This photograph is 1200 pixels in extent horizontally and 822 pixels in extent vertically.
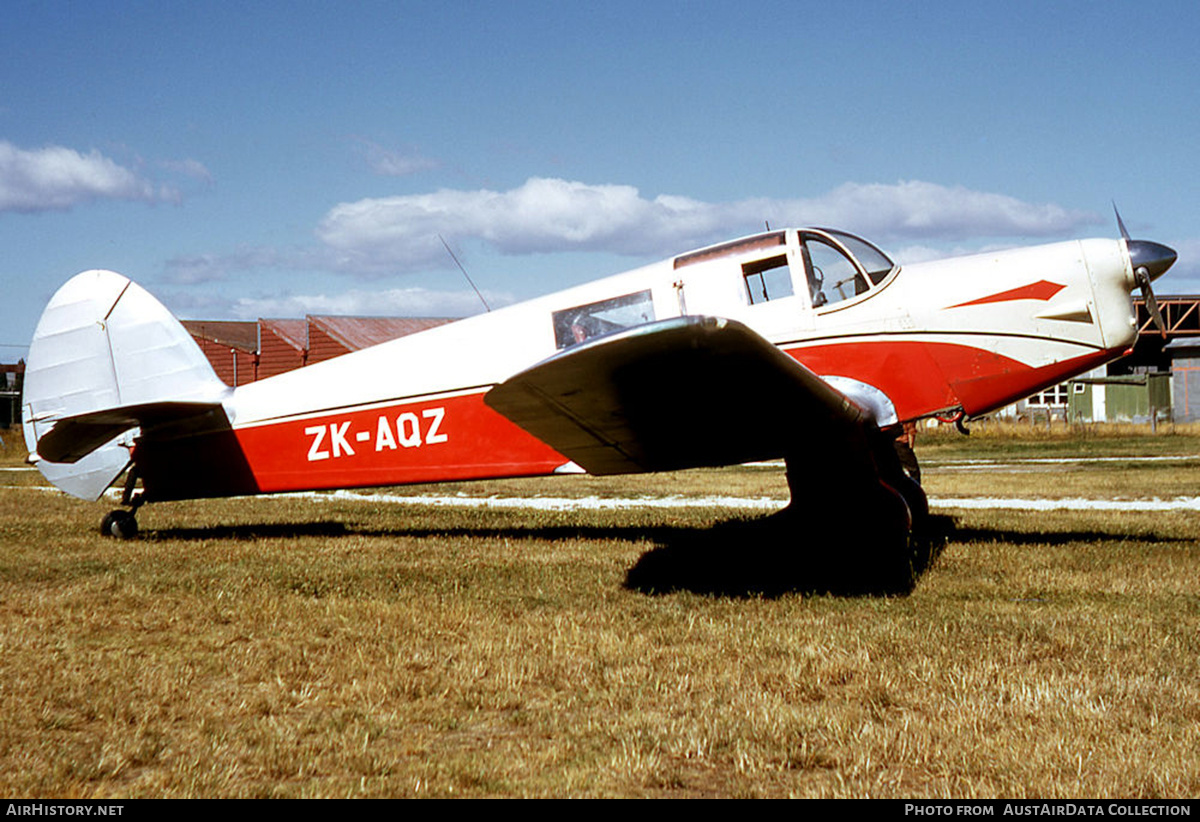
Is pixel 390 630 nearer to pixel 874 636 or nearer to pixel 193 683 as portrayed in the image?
pixel 193 683

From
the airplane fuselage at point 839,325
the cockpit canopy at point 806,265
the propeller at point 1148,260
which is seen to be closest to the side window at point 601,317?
the airplane fuselage at point 839,325

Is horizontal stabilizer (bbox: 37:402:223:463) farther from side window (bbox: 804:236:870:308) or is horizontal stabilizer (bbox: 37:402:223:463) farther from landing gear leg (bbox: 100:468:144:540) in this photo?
side window (bbox: 804:236:870:308)

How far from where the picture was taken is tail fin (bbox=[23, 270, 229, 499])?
926 cm

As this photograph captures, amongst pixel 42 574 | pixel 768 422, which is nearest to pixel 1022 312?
pixel 768 422

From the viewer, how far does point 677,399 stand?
5680 mm

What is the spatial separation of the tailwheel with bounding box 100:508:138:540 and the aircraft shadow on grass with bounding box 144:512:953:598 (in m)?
0.18

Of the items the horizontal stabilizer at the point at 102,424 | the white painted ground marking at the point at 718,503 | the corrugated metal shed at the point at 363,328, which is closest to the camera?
the horizontal stabilizer at the point at 102,424

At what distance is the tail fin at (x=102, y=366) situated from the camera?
9258mm

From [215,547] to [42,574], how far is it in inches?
63.6

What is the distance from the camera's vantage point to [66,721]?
3.59 meters

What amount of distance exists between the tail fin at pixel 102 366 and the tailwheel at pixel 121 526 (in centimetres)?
35

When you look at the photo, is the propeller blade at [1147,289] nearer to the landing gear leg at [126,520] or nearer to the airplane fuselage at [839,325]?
the airplane fuselage at [839,325]

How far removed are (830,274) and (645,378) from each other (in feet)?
8.68

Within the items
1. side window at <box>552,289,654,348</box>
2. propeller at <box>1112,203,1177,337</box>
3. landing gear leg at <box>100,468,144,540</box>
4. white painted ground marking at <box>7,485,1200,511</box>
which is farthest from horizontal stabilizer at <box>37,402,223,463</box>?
propeller at <box>1112,203,1177,337</box>
